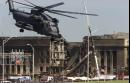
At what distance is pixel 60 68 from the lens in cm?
19425

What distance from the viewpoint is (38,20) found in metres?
107

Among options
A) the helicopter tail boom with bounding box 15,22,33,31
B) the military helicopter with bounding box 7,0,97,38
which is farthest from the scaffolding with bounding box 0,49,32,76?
the helicopter tail boom with bounding box 15,22,33,31

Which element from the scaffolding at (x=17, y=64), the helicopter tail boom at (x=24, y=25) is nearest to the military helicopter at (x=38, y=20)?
the helicopter tail boom at (x=24, y=25)

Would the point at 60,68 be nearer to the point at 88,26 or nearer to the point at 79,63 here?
the point at 79,63

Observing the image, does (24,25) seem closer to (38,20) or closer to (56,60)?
(38,20)

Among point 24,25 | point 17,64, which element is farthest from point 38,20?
point 17,64

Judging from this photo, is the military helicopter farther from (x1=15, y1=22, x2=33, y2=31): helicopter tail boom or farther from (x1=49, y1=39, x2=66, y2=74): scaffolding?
(x1=49, y1=39, x2=66, y2=74): scaffolding

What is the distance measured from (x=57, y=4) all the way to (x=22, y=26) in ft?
68.3

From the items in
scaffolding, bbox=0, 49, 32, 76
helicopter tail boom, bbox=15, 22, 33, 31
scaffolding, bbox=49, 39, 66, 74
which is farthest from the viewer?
scaffolding, bbox=49, 39, 66, 74

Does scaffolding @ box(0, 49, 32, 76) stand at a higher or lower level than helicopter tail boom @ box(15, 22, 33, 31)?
lower

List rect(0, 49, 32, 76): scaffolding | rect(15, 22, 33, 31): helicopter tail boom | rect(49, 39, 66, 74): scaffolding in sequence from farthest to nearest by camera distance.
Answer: rect(49, 39, 66, 74): scaffolding < rect(0, 49, 32, 76): scaffolding < rect(15, 22, 33, 31): helicopter tail boom

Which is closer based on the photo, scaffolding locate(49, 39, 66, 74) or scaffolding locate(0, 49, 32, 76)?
scaffolding locate(0, 49, 32, 76)

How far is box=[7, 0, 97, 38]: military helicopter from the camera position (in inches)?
3979

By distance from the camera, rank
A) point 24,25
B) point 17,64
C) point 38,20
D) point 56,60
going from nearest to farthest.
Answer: point 24,25 → point 38,20 → point 17,64 → point 56,60
